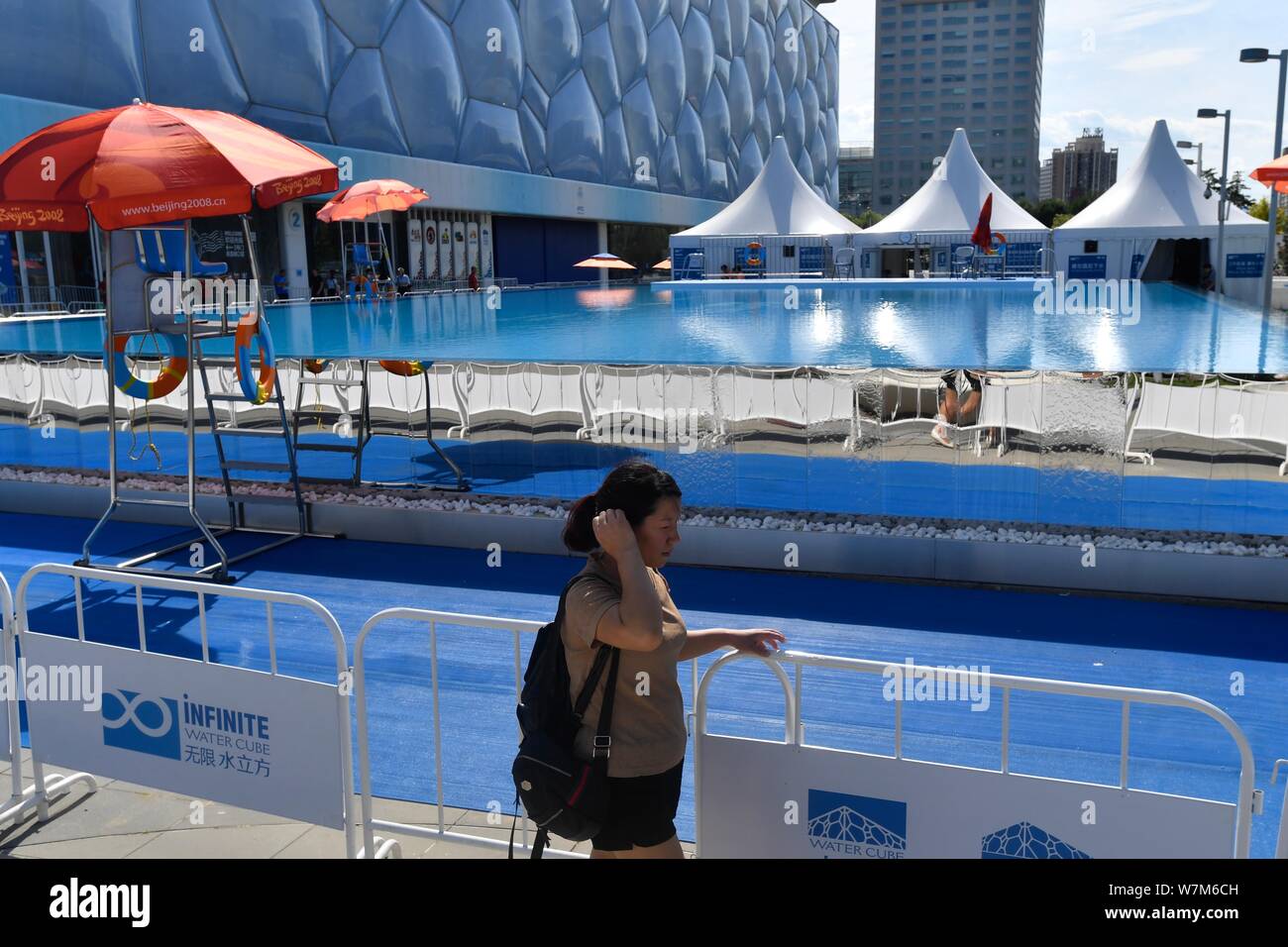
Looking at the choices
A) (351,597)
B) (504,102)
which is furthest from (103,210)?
(504,102)

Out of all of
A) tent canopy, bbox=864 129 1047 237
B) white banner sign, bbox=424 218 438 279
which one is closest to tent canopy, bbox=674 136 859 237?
tent canopy, bbox=864 129 1047 237

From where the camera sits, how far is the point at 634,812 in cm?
287

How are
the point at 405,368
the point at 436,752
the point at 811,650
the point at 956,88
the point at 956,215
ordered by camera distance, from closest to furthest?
the point at 436,752
the point at 811,650
the point at 405,368
the point at 956,215
the point at 956,88

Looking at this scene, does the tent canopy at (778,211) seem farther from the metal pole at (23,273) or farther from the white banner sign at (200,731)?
the white banner sign at (200,731)

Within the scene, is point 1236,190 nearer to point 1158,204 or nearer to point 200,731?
point 1158,204

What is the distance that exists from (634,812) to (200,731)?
1.69 meters

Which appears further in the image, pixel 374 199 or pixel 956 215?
pixel 956 215

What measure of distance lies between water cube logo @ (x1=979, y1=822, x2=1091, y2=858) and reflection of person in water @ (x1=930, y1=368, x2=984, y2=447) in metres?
5.10

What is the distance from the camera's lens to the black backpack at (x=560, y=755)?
277 cm

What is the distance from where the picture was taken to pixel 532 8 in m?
48.0

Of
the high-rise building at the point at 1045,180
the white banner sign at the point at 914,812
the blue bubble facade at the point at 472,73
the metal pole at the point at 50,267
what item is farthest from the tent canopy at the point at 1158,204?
the high-rise building at the point at 1045,180

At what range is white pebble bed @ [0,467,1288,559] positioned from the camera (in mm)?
7102

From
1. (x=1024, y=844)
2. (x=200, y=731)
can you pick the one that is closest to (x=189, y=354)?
(x=200, y=731)
